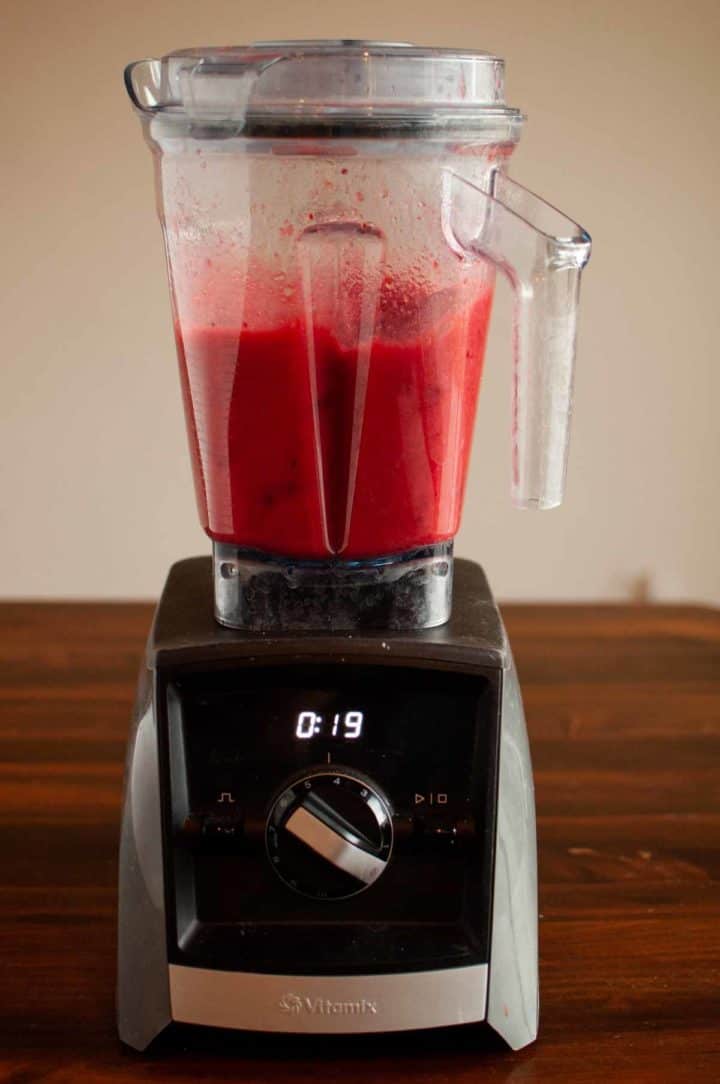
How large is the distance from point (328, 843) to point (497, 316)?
105cm

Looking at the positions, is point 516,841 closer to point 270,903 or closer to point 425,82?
point 270,903

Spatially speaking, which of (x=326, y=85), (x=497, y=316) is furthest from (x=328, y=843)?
(x=497, y=316)

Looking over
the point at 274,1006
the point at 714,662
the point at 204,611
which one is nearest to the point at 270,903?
the point at 274,1006

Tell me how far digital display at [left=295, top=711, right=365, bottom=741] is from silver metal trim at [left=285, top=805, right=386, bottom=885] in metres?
0.04

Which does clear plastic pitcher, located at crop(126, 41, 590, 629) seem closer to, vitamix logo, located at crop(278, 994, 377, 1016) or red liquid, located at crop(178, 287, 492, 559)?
red liquid, located at crop(178, 287, 492, 559)

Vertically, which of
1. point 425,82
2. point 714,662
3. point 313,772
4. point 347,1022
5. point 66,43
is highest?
point 425,82

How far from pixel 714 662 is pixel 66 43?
113 cm

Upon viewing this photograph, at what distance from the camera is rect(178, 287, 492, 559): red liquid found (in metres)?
0.67

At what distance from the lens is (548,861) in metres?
0.88

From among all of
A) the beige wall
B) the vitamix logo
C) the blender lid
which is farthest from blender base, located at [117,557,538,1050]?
the beige wall

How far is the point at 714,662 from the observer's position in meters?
1.23

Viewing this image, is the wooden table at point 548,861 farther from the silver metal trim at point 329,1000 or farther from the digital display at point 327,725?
the digital display at point 327,725

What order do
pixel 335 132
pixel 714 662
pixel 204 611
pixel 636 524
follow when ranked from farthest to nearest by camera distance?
pixel 636 524
pixel 714 662
pixel 204 611
pixel 335 132

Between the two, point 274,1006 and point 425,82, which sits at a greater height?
point 425,82
